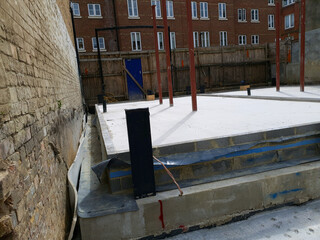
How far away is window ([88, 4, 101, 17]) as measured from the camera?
18.6 m

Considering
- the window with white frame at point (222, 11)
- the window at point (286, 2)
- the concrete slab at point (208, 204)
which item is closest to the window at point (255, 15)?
the window with white frame at point (222, 11)

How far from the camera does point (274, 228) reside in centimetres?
268

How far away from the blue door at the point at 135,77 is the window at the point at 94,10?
7.41 meters

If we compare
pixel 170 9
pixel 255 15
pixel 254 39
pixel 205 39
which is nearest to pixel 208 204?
pixel 170 9

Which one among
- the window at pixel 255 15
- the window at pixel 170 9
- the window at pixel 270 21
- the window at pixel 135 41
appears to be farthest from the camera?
the window at pixel 270 21

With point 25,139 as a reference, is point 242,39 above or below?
above

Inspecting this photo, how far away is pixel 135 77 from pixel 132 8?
794 cm

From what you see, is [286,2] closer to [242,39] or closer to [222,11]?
[242,39]

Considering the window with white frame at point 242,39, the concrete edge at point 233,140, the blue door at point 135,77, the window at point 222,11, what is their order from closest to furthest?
the concrete edge at point 233,140, the blue door at point 135,77, the window at point 222,11, the window with white frame at point 242,39

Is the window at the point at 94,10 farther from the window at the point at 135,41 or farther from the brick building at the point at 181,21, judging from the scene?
the window at the point at 135,41

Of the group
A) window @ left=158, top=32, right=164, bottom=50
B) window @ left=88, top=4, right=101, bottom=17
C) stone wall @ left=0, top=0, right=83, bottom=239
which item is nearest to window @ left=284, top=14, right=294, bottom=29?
window @ left=158, top=32, right=164, bottom=50

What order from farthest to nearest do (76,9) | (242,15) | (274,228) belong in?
(242,15)
(76,9)
(274,228)

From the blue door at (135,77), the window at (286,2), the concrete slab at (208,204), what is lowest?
the concrete slab at (208,204)

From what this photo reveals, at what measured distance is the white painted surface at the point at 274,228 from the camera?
253 centimetres
